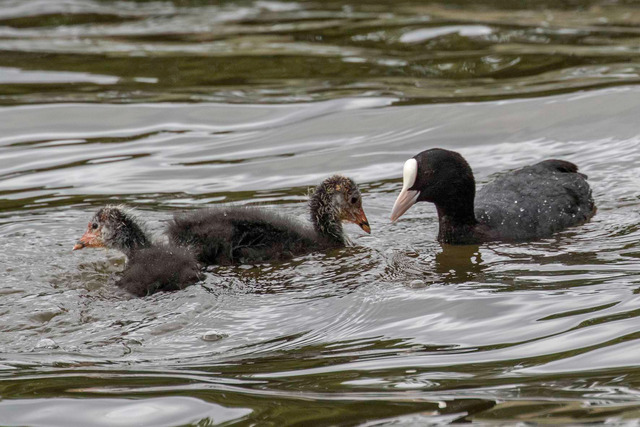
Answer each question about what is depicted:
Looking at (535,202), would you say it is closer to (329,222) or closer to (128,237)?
(329,222)

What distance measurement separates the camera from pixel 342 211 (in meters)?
8.27

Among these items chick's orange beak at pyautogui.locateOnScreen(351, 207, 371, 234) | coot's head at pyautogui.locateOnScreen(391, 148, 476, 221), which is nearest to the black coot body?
coot's head at pyautogui.locateOnScreen(391, 148, 476, 221)

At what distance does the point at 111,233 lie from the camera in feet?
25.5

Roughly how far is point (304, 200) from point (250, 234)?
189 cm

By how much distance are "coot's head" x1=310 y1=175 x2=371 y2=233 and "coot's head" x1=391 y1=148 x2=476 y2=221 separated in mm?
272

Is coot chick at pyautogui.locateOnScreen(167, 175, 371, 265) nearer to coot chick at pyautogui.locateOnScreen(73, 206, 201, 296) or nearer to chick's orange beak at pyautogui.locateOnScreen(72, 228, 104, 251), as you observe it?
coot chick at pyautogui.locateOnScreen(73, 206, 201, 296)

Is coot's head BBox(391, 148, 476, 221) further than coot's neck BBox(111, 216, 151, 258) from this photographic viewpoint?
Yes

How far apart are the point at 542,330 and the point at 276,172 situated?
484 centimetres

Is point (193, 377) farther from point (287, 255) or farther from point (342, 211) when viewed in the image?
point (342, 211)

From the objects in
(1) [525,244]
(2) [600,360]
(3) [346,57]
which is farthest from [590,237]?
(3) [346,57]

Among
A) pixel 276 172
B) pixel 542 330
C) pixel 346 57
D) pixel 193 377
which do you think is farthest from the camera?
pixel 346 57

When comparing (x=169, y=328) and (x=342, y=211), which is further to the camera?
(x=342, y=211)

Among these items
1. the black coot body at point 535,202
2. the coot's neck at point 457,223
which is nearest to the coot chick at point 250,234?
the coot's neck at point 457,223

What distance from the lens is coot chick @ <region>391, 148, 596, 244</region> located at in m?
8.27
